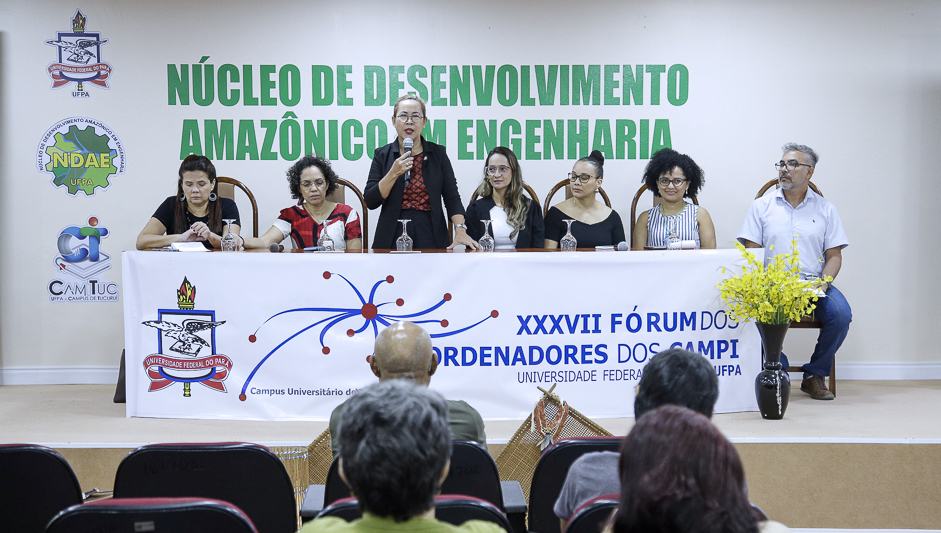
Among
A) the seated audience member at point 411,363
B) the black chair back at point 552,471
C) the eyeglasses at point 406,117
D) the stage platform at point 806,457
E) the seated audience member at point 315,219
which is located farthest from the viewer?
the seated audience member at point 315,219

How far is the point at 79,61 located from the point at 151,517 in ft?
14.3

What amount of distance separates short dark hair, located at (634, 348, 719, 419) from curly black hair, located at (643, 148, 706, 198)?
2.94m

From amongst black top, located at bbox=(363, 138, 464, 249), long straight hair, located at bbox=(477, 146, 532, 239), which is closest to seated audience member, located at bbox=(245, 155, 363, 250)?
black top, located at bbox=(363, 138, 464, 249)

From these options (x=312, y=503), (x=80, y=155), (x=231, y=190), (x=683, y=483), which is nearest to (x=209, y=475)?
(x=312, y=503)

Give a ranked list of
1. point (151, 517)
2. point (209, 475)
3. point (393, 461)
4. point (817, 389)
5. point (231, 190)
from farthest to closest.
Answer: point (231, 190) → point (817, 389) → point (209, 475) → point (151, 517) → point (393, 461)

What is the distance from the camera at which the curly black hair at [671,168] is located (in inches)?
177

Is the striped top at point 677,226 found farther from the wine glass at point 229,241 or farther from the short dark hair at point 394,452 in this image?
the short dark hair at point 394,452

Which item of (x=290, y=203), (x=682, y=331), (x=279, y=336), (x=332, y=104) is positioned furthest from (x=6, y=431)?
(x=682, y=331)

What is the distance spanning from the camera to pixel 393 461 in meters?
1.18

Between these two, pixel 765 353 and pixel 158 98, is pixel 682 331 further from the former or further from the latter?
pixel 158 98

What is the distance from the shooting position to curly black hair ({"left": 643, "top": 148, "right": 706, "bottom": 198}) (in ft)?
14.7

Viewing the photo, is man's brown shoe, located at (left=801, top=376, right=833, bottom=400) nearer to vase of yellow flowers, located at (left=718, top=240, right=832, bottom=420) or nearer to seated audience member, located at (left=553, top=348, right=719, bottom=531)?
vase of yellow flowers, located at (left=718, top=240, right=832, bottom=420)

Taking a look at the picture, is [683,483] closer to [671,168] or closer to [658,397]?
[658,397]

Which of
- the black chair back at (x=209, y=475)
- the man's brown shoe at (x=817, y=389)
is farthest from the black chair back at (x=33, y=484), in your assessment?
the man's brown shoe at (x=817, y=389)
